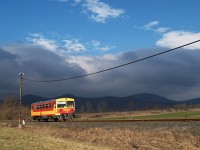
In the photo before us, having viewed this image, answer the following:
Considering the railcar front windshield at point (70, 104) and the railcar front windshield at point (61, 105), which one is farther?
the railcar front windshield at point (70, 104)

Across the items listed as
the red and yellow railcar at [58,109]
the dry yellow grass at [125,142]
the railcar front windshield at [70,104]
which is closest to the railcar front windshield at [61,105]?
the red and yellow railcar at [58,109]

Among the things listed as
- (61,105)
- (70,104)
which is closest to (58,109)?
(61,105)

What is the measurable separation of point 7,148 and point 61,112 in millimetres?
37664

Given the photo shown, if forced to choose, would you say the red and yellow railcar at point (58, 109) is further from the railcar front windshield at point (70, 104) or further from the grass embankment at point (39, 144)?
the grass embankment at point (39, 144)

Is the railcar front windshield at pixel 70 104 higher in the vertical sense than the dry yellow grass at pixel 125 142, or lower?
higher

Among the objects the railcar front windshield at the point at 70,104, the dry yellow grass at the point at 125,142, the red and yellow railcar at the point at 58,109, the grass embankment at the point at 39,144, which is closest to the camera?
the grass embankment at the point at 39,144

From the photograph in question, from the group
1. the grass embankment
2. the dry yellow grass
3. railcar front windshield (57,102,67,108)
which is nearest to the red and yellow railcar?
railcar front windshield (57,102,67,108)

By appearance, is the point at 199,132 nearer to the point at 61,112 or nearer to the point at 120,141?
the point at 120,141

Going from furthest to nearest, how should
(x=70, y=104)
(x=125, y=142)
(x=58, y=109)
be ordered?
1. (x=70, y=104)
2. (x=58, y=109)
3. (x=125, y=142)

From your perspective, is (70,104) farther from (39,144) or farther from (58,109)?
(39,144)

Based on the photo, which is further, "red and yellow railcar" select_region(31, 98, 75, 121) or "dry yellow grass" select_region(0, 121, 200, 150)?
"red and yellow railcar" select_region(31, 98, 75, 121)

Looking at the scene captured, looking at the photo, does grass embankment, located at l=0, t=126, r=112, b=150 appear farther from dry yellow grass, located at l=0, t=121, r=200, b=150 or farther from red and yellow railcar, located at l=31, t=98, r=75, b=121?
red and yellow railcar, located at l=31, t=98, r=75, b=121

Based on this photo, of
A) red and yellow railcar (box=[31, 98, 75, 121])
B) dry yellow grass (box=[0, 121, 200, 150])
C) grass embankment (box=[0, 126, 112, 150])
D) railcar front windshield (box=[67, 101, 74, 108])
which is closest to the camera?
grass embankment (box=[0, 126, 112, 150])

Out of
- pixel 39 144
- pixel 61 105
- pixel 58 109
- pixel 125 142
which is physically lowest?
pixel 125 142
